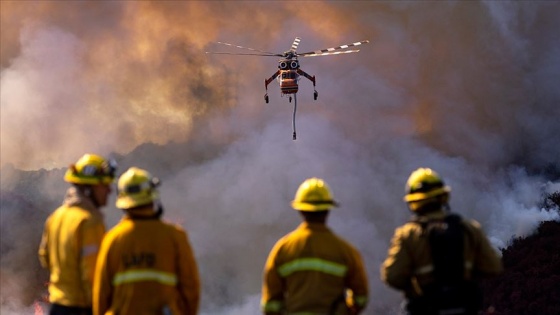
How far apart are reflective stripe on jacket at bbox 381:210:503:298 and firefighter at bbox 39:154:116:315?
4.74m

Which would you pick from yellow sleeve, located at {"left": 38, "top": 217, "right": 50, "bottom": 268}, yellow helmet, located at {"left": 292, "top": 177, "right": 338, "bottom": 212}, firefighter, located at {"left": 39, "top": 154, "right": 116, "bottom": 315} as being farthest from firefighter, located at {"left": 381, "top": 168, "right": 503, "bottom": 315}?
yellow sleeve, located at {"left": 38, "top": 217, "right": 50, "bottom": 268}

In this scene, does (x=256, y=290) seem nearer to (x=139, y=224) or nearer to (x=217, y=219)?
(x=217, y=219)

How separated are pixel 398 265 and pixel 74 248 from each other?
17.1 ft

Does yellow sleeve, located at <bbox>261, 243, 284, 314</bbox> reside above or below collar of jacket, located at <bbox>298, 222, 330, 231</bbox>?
below

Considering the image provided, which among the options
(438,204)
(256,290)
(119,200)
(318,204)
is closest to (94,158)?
(119,200)

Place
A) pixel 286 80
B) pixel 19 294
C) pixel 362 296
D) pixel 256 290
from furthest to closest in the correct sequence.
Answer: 1. pixel 256 290
2. pixel 19 294
3. pixel 286 80
4. pixel 362 296

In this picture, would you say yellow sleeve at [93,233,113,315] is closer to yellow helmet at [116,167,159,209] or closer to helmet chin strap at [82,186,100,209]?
yellow helmet at [116,167,159,209]

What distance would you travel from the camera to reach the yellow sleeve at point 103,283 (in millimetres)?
17797

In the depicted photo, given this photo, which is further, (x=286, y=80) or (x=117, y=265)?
(x=286, y=80)

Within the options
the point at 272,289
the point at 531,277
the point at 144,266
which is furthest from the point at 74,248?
the point at 531,277

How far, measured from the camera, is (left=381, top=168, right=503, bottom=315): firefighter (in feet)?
61.1

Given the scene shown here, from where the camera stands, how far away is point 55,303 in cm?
1933

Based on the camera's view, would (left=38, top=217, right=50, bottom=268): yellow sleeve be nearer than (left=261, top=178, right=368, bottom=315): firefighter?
Result: No

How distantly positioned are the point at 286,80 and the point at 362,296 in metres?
50.6
